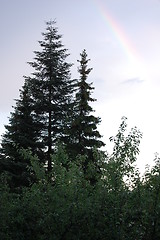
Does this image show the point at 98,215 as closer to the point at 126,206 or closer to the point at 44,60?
the point at 126,206

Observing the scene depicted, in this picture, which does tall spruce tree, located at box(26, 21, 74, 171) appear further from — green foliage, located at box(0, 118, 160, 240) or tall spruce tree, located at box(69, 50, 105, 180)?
green foliage, located at box(0, 118, 160, 240)

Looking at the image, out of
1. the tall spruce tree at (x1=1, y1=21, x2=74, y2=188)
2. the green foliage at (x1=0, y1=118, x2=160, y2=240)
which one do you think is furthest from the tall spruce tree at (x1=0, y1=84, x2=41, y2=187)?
the green foliage at (x1=0, y1=118, x2=160, y2=240)

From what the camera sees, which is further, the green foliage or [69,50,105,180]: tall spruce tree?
[69,50,105,180]: tall spruce tree

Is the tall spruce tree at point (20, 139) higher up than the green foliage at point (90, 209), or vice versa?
the tall spruce tree at point (20, 139)

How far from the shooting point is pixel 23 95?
33.1 meters

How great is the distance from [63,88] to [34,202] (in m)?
25.3

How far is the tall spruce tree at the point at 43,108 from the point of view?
30.1 meters

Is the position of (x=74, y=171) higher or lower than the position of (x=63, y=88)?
lower

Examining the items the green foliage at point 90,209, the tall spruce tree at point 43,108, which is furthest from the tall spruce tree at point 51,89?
the green foliage at point 90,209

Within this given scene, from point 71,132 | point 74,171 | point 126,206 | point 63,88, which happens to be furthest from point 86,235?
point 63,88

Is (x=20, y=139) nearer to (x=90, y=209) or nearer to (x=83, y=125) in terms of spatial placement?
(x=83, y=125)

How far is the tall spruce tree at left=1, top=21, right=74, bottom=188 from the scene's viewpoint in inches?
1184

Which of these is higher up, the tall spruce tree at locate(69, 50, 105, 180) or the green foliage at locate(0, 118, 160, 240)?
the tall spruce tree at locate(69, 50, 105, 180)

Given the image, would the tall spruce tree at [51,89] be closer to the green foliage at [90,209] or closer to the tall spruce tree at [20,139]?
the tall spruce tree at [20,139]
